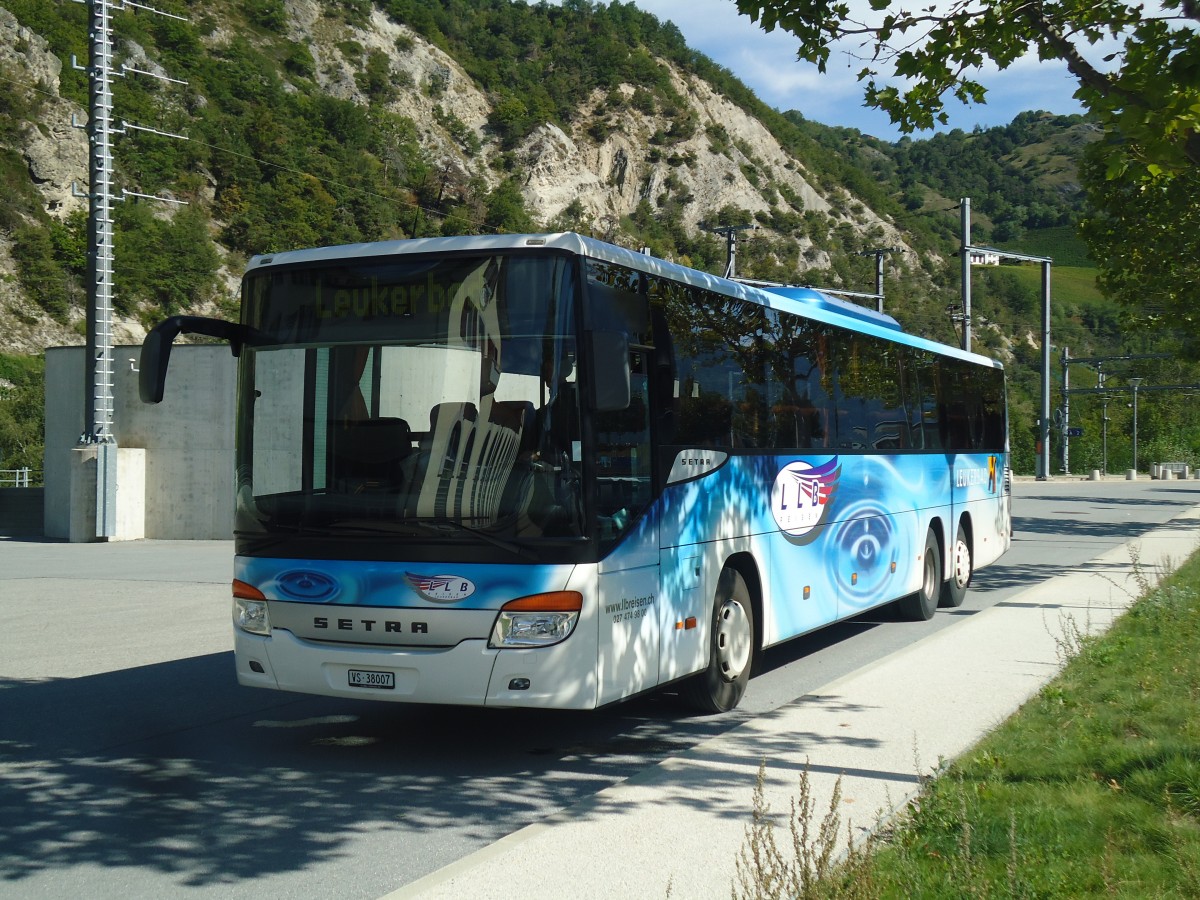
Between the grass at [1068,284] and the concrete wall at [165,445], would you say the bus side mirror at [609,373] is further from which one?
the grass at [1068,284]

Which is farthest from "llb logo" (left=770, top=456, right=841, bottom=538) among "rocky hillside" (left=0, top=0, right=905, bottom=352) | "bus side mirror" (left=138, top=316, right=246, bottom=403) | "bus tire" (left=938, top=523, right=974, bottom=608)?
"rocky hillside" (left=0, top=0, right=905, bottom=352)

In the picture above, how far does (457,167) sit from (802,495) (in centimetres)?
11340

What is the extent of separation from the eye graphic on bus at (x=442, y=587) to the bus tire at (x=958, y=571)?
865cm

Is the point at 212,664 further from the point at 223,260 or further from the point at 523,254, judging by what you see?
the point at 223,260

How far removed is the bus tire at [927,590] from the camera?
42.9 ft

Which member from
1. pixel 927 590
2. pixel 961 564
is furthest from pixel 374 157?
pixel 927 590

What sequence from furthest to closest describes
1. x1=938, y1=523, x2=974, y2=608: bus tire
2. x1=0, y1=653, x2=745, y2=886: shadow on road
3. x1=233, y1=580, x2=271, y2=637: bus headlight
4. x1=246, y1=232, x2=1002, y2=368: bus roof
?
1. x1=938, y1=523, x2=974, y2=608: bus tire
2. x1=233, y1=580, x2=271, y2=637: bus headlight
3. x1=246, y1=232, x2=1002, y2=368: bus roof
4. x1=0, y1=653, x2=745, y2=886: shadow on road

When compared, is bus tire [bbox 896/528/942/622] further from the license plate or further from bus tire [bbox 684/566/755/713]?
the license plate

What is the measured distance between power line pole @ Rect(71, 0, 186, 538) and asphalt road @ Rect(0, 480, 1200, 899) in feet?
47.9

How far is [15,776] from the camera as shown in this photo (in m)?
6.79

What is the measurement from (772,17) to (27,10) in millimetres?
94303

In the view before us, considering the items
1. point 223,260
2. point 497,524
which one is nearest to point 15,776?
point 497,524

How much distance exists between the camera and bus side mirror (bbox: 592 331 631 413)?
21.7ft

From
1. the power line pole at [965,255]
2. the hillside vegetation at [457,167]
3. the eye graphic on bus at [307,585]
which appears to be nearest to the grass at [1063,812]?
the eye graphic on bus at [307,585]
